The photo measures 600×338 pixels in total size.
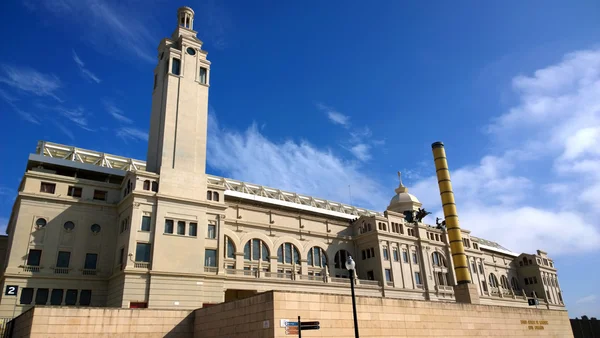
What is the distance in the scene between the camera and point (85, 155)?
56344mm

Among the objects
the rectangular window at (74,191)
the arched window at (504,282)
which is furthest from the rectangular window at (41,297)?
the arched window at (504,282)

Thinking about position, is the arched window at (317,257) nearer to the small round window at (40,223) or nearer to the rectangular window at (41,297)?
the rectangular window at (41,297)

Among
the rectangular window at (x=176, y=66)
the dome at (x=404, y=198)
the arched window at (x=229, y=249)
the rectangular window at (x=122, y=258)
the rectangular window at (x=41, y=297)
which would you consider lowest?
the rectangular window at (x=41, y=297)

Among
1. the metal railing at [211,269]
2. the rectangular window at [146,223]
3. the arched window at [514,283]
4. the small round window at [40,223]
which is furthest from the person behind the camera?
the arched window at [514,283]

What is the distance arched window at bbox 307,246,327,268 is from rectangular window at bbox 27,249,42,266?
3365cm

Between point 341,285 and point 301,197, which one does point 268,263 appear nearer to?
point 341,285

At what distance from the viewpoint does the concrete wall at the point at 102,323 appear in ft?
106

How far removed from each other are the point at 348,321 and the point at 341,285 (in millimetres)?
29200

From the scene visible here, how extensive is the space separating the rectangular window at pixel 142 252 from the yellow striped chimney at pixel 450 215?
36.6 metres

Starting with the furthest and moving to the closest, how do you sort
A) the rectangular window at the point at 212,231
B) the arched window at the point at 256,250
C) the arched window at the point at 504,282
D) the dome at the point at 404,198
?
the arched window at the point at 504,282
the dome at the point at 404,198
the arched window at the point at 256,250
the rectangular window at the point at 212,231

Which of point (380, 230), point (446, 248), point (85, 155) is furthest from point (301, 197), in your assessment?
point (85, 155)

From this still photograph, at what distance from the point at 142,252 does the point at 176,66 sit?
2399 cm

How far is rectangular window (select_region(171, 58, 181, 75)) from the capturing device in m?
56.3

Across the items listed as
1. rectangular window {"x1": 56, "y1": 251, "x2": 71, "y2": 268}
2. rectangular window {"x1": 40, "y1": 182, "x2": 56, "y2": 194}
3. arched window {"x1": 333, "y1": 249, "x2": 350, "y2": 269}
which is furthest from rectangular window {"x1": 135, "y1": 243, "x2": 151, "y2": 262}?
arched window {"x1": 333, "y1": 249, "x2": 350, "y2": 269}
